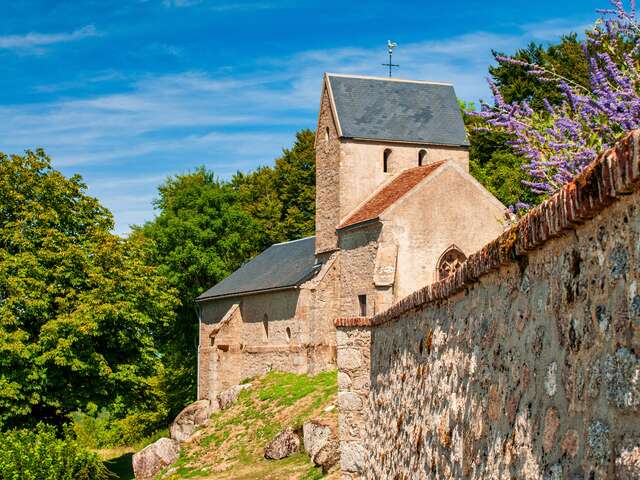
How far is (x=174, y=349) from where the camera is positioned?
175ft

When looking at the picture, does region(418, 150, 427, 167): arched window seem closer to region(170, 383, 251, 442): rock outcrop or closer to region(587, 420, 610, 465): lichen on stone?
region(170, 383, 251, 442): rock outcrop

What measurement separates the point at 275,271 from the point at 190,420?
800cm

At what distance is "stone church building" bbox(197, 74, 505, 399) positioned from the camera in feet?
97.1

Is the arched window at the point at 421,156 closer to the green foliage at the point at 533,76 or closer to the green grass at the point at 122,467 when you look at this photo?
the green foliage at the point at 533,76

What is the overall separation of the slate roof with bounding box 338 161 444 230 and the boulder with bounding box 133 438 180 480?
1049 cm

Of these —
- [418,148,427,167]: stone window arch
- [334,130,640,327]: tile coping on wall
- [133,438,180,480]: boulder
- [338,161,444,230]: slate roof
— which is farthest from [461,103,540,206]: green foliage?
[334,130,640,327]: tile coping on wall

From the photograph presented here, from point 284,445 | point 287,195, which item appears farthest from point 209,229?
point 284,445

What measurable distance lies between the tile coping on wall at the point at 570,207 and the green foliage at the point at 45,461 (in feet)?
47.6

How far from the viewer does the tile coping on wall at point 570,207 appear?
299 centimetres

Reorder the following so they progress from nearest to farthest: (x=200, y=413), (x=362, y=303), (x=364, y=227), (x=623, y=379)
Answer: (x=623, y=379) < (x=364, y=227) < (x=362, y=303) < (x=200, y=413)

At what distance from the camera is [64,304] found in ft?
98.5

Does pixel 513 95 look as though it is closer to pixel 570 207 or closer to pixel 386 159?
pixel 386 159

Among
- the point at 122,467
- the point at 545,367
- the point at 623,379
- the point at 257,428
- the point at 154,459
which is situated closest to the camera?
the point at 623,379

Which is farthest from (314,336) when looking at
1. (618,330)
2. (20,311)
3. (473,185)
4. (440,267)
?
(618,330)
